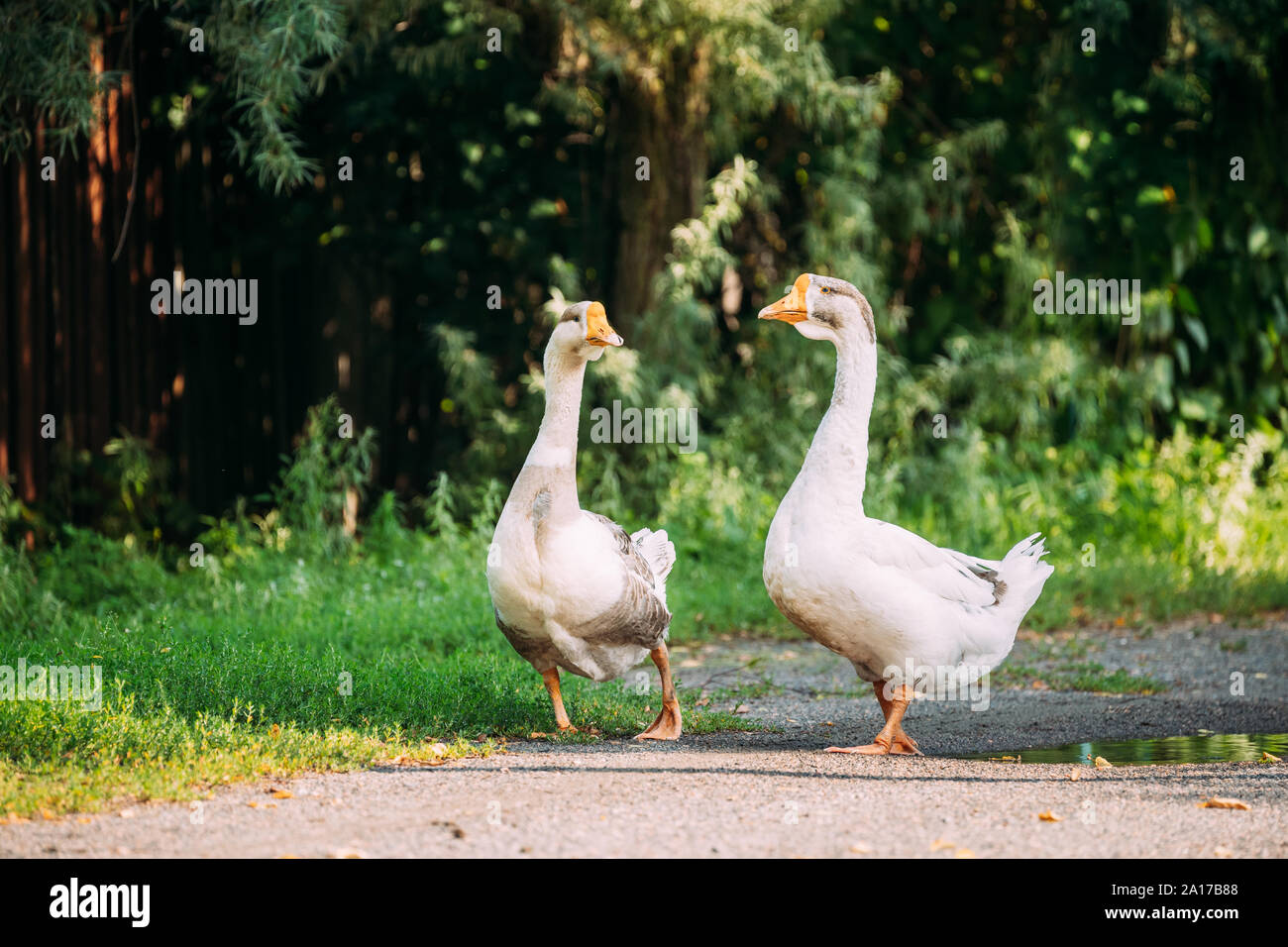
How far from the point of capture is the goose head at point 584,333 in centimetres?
569

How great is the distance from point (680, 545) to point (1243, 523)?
203 inches

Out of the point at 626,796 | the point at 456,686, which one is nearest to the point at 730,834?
the point at 626,796

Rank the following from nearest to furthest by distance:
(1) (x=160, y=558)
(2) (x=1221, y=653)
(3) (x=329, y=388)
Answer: (2) (x=1221, y=653), (1) (x=160, y=558), (3) (x=329, y=388)

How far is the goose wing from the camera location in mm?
5395

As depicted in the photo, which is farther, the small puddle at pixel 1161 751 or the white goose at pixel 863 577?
the small puddle at pixel 1161 751

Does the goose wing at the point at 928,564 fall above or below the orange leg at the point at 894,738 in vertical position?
above

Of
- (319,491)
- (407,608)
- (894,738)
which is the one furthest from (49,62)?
(894,738)

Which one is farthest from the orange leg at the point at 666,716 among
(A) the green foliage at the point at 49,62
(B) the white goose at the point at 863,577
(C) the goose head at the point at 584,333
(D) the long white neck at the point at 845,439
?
(A) the green foliage at the point at 49,62

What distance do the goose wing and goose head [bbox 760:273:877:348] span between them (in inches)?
32.5

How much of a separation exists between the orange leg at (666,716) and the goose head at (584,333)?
135 centimetres

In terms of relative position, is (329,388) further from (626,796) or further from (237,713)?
(626,796)

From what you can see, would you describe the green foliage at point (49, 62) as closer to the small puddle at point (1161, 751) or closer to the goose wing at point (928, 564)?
the goose wing at point (928, 564)

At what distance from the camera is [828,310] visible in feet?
18.6

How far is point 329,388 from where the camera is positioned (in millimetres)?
12188
